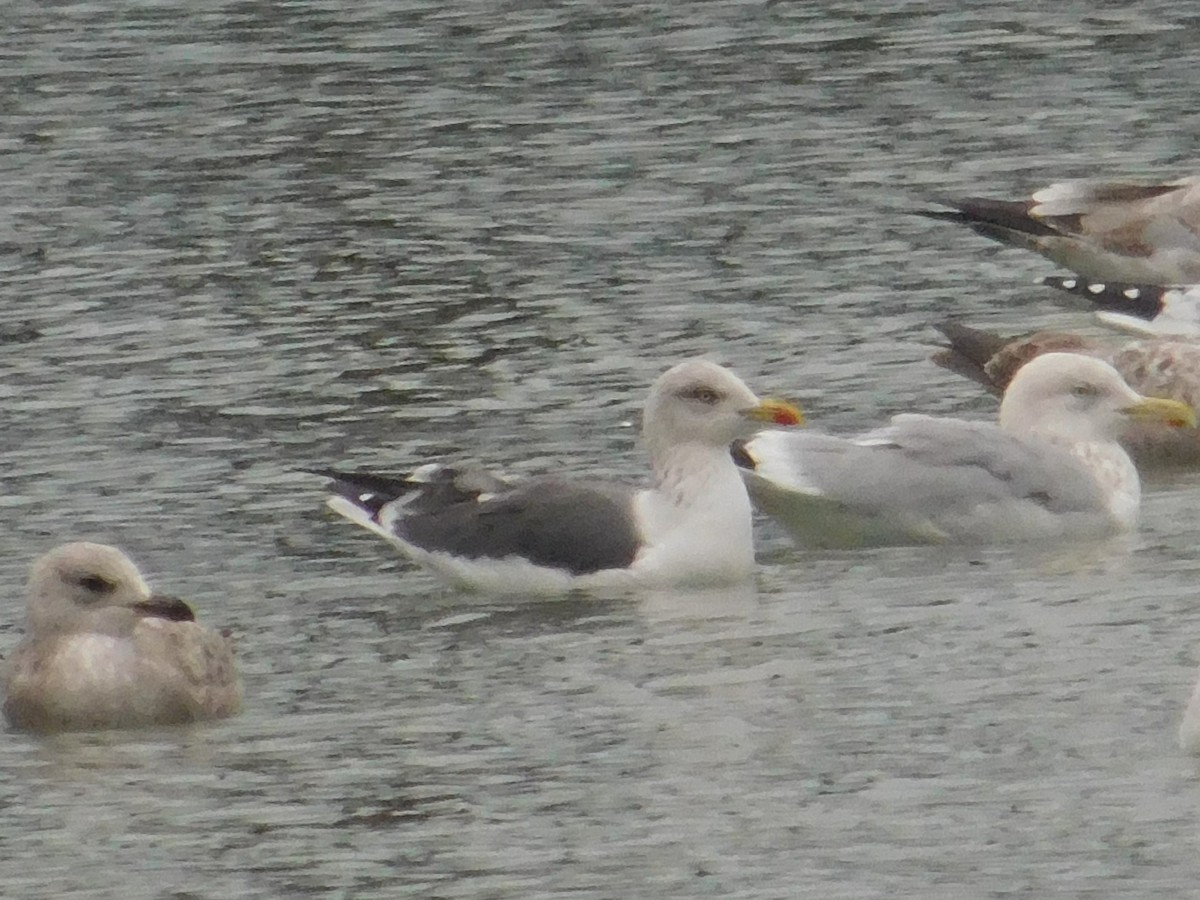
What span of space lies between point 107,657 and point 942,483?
11.7 feet

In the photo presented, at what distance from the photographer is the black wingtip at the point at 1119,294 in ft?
54.7

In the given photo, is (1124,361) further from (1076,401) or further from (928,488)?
(928,488)

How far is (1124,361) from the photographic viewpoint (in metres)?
15.1

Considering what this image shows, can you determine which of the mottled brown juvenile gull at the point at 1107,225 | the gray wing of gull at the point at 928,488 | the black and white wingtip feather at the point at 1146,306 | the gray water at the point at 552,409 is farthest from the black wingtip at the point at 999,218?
the gray wing of gull at the point at 928,488

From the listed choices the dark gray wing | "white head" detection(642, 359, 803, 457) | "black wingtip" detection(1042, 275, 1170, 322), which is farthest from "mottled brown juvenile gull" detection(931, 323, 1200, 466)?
the dark gray wing

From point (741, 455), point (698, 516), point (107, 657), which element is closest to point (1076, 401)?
point (741, 455)

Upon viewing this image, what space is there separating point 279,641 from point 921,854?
348cm

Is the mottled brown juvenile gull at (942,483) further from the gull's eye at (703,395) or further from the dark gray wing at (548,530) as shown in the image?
the dark gray wing at (548,530)

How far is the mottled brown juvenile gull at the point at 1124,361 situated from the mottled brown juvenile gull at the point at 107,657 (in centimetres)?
495

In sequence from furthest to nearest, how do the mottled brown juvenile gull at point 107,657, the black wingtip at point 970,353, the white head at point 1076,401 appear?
the black wingtip at point 970,353 < the white head at point 1076,401 < the mottled brown juvenile gull at point 107,657

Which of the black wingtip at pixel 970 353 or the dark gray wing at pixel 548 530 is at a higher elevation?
the dark gray wing at pixel 548 530

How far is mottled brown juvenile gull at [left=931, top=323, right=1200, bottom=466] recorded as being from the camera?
574 inches

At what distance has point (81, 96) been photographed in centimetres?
2539

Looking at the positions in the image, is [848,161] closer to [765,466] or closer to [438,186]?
[438,186]
